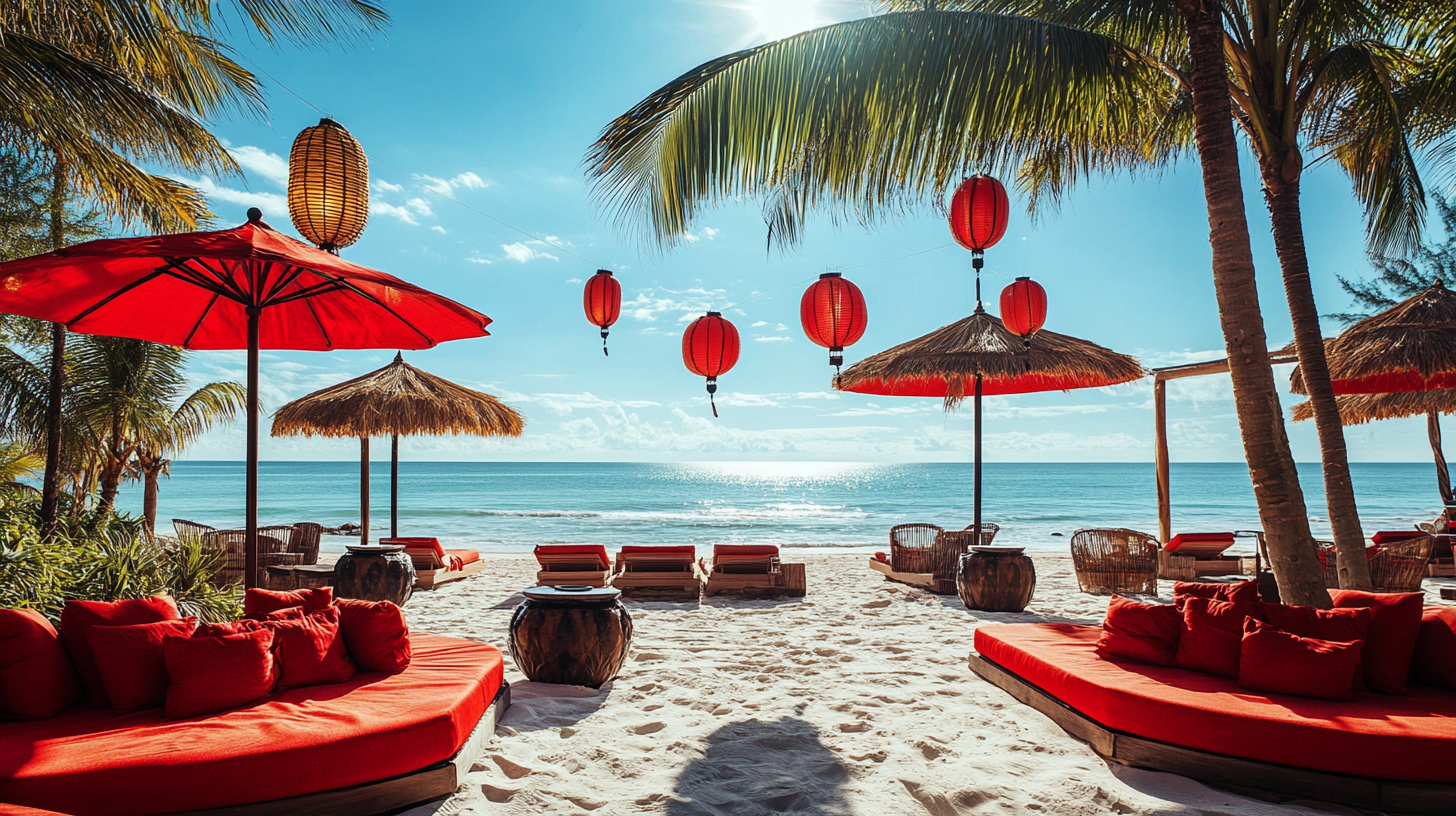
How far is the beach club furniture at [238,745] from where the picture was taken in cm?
220

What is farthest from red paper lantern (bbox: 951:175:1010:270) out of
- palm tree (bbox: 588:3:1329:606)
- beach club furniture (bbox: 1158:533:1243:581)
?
beach club furniture (bbox: 1158:533:1243:581)

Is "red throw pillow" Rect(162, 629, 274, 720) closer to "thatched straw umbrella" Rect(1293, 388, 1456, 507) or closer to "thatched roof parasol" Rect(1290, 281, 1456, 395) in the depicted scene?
"thatched roof parasol" Rect(1290, 281, 1456, 395)

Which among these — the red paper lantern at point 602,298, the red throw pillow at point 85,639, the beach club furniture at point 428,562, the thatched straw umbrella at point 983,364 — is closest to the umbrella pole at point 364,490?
the beach club furniture at point 428,562

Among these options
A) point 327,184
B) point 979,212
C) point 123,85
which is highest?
point 123,85

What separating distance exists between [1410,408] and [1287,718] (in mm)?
13564

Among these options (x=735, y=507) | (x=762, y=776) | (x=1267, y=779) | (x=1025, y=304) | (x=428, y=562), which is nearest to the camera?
(x=1267, y=779)

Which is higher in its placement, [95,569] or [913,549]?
[95,569]

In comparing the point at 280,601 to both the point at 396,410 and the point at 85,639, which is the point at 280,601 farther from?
the point at 396,410

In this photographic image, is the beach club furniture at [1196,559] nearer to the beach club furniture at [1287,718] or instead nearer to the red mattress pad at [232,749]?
the beach club furniture at [1287,718]

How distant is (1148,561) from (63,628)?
8185 millimetres

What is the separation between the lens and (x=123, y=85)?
16.3 feet

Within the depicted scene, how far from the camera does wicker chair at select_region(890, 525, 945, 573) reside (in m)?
8.16

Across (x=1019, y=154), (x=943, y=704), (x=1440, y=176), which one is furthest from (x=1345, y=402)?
(x=943, y=704)

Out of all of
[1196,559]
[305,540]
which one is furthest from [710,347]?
[1196,559]
